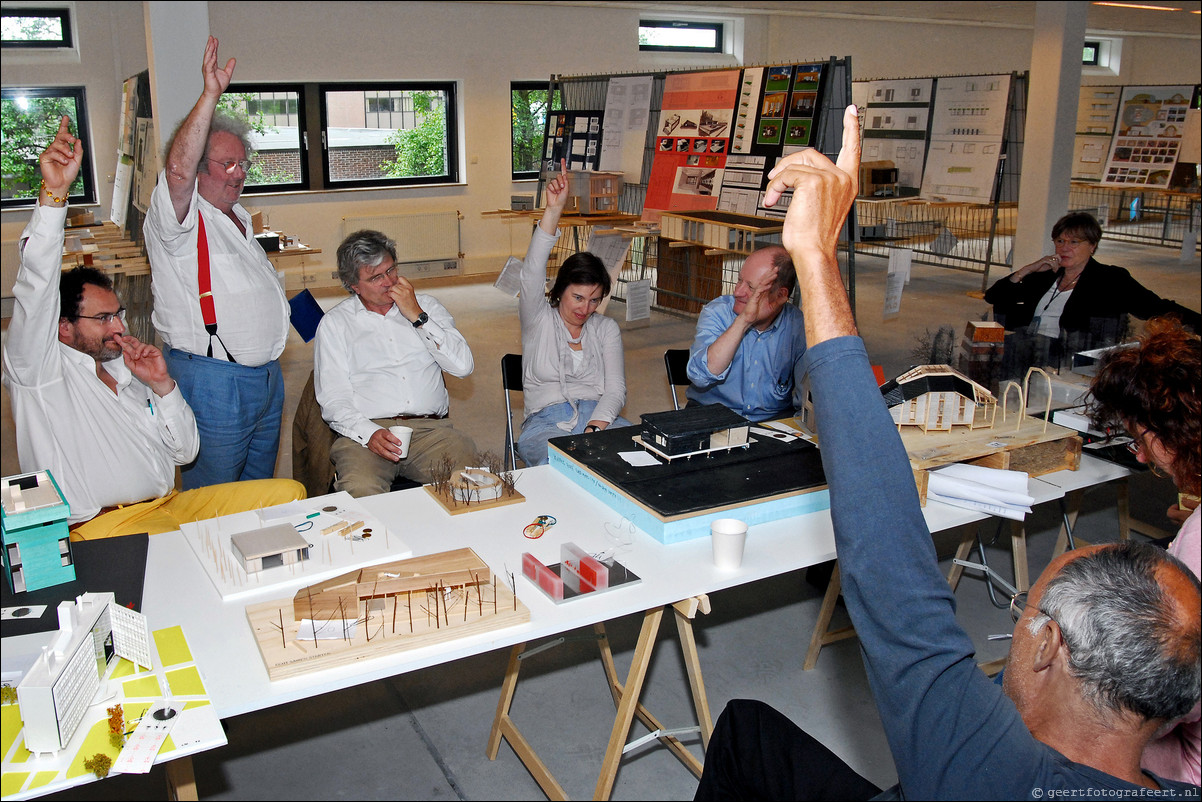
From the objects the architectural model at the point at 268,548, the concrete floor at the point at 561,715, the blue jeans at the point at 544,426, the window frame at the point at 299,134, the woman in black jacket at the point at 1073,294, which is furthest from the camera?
the window frame at the point at 299,134

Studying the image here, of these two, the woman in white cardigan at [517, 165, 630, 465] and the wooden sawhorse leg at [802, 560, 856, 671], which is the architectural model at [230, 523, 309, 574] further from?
the wooden sawhorse leg at [802, 560, 856, 671]

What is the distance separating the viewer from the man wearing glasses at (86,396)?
2646mm

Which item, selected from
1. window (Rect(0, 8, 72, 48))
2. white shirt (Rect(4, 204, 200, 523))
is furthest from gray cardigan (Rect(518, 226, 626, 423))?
window (Rect(0, 8, 72, 48))

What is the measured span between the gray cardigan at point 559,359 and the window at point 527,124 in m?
7.35

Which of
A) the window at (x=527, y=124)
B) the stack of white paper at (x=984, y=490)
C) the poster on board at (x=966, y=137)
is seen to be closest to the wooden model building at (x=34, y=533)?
the stack of white paper at (x=984, y=490)

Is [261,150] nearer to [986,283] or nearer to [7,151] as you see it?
[7,151]

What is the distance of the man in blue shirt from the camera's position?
3492 millimetres

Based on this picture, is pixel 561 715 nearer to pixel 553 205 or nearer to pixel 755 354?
pixel 755 354

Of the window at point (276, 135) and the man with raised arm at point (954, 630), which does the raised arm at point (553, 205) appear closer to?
the man with raised arm at point (954, 630)

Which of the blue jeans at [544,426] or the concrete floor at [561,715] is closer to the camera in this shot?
the concrete floor at [561,715]

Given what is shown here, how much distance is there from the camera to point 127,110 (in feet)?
24.7

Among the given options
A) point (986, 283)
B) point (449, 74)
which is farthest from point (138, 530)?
point (986, 283)

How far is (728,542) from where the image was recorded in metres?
2.16

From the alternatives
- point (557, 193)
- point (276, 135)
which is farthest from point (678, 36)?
point (557, 193)
